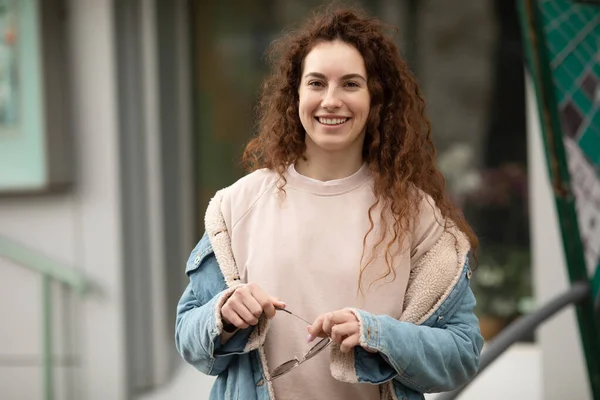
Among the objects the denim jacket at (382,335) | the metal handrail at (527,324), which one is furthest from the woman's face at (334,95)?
the metal handrail at (527,324)

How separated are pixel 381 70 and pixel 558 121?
1.01m

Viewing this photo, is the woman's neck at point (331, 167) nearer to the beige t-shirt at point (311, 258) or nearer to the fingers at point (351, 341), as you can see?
the beige t-shirt at point (311, 258)

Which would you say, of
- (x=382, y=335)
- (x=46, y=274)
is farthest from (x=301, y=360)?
(x=46, y=274)

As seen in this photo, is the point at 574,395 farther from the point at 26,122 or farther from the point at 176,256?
the point at 26,122

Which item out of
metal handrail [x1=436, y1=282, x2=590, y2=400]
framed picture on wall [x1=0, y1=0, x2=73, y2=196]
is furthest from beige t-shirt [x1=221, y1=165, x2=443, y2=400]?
framed picture on wall [x1=0, y1=0, x2=73, y2=196]

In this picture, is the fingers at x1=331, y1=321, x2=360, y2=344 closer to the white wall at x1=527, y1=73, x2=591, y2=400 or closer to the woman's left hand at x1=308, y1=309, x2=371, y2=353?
the woman's left hand at x1=308, y1=309, x2=371, y2=353

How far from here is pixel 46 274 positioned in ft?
11.8

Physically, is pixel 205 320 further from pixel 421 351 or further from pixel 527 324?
pixel 527 324

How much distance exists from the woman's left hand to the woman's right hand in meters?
0.05

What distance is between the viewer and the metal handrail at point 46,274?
3.60m

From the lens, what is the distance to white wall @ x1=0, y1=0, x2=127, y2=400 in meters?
3.62

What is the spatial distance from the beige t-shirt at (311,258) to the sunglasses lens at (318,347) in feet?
0.13

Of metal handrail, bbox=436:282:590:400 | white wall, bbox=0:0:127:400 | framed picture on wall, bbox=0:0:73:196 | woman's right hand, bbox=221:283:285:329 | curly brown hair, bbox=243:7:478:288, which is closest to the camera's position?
woman's right hand, bbox=221:283:285:329

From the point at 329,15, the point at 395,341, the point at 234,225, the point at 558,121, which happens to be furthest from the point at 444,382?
the point at 558,121
